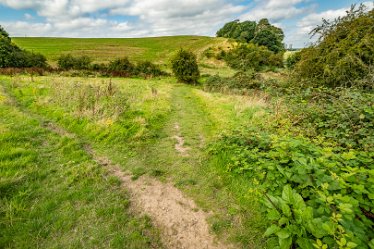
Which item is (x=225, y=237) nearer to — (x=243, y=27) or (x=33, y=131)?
(x=33, y=131)

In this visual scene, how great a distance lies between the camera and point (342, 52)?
950 centimetres

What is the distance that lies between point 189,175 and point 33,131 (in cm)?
524

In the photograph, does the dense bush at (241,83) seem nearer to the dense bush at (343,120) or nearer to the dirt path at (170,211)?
the dense bush at (343,120)

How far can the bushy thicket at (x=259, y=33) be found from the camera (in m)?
58.2

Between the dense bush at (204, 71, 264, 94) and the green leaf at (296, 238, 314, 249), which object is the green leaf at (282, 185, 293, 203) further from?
the dense bush at (204, 71, 264, 94)

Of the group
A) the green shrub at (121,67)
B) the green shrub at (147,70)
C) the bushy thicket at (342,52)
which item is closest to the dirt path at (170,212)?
the bushy thicket at (342,52)

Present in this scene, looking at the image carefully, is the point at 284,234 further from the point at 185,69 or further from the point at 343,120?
the point at 185,69

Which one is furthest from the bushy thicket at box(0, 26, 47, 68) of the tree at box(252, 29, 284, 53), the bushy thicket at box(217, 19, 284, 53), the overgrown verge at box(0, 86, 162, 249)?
the tree at box(252, 29, 284, 53)

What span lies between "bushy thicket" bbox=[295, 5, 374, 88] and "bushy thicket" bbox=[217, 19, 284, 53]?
49390mm

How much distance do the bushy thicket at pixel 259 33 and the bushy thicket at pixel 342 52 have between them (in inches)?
1944

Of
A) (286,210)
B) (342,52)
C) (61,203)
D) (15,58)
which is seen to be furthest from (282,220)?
(15,58)

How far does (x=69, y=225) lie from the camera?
10.6 feet

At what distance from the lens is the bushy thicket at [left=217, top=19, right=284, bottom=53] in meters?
58.2

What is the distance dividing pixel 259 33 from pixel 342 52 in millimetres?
55243
